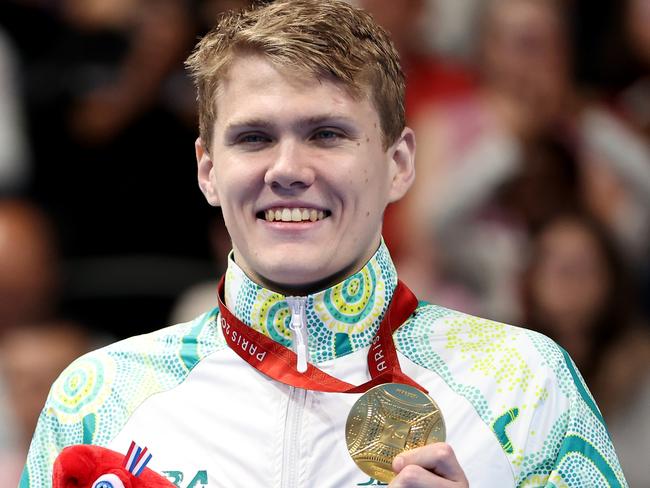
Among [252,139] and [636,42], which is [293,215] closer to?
[252,139]

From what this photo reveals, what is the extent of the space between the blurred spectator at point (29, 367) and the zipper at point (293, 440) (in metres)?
2.60

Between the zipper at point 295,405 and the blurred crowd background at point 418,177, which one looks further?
the blurred crowd background at point 418,177

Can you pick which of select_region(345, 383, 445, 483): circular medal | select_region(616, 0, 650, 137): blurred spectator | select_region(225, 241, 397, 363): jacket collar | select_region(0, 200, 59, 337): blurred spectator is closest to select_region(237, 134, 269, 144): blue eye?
select_region(225, 241, 397, 363): jacket collar

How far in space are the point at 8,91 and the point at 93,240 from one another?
0.80m

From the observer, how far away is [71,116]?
219 inches

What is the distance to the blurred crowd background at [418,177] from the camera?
5.18 meters

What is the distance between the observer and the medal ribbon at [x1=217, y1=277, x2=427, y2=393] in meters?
2.52

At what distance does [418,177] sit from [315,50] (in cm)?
292

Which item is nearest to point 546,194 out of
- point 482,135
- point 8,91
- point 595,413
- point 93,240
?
point 482,135

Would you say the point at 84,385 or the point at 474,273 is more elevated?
the point at 84,385

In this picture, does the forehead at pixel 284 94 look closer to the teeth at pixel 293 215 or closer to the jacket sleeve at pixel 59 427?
the teeth at pixel 293 215

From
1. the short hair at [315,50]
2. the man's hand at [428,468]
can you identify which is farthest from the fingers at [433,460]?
the short hair at [315,50]

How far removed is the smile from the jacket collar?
16 cm

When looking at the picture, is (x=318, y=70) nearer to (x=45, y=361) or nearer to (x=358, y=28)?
(x=358, y=28)
